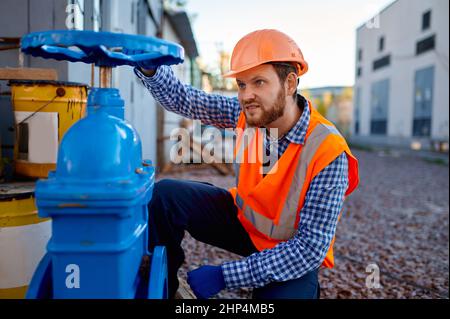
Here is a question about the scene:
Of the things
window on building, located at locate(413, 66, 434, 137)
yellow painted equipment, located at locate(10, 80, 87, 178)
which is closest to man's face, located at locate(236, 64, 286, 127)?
yellow painted equipment, located at locate(10, 80, 87, 178)

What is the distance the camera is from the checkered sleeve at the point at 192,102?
7.27 ft

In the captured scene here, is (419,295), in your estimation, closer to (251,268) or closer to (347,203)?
(251,268)

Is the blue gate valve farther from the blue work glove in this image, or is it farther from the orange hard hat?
the orange hard hat

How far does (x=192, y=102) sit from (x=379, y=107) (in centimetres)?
2329

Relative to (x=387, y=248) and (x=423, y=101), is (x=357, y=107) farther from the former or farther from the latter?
(x=387, y=248)

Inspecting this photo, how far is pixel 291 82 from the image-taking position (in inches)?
82.4

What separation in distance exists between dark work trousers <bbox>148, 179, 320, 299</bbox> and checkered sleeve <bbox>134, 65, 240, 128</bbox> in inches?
16.5

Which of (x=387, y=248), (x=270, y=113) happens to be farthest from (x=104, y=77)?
(x=387, y=248)

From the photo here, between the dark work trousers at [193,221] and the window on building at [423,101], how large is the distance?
685 inches

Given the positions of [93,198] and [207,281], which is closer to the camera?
[93,198]

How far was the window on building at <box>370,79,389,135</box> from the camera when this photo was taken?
22.9 metres

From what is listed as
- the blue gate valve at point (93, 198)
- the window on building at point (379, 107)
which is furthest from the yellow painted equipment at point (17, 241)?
the window on building at point (379, 107)

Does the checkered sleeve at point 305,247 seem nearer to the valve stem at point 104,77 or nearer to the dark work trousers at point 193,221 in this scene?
the dark work trousers at point 193,221

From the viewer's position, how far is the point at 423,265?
416 centimetres
